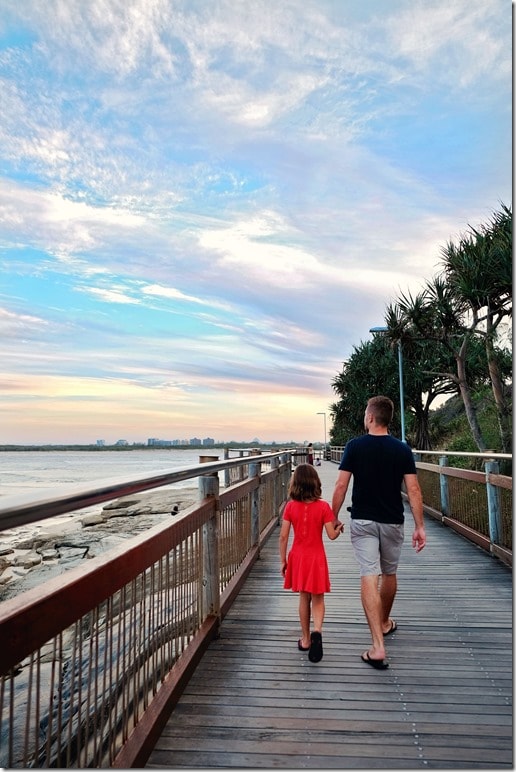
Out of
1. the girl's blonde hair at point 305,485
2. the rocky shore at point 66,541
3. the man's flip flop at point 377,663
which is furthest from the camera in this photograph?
the rocky shore at point 66,541

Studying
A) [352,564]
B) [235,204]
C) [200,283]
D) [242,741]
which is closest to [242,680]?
[242,741]

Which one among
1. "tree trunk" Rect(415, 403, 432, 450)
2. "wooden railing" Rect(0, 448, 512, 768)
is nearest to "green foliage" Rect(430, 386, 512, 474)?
"tree trunk" Rect(415, 403, 432, 450)

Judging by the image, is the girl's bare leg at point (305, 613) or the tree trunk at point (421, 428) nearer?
the girl's bare leg at point (305, 613)

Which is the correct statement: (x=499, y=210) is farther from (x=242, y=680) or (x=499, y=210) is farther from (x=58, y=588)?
(x=58, y=588)

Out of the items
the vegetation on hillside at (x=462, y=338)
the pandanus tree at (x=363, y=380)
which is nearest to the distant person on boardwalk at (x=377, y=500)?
the vegetation on hillside at (x=462, y=338)

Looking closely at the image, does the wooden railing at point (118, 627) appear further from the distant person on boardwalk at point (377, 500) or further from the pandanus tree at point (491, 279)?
the pandanus tree at point (491, 279)

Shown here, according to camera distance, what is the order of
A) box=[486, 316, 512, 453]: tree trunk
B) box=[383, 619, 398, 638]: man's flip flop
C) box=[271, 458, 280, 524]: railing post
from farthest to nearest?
box=[486, 316, 512, 453]: tree trunk < box=[271, 458, 280, 524]: railing post < box=[383, 619, 398, 638]: man's flip flop

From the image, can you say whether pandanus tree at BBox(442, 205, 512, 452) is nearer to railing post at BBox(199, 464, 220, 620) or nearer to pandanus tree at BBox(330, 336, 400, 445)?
railing post at BBox(199, 464, 220, 620)

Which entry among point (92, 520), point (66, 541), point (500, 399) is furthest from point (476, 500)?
point (92, 520)

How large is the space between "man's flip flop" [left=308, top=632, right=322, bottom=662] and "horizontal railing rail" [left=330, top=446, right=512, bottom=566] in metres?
3.26

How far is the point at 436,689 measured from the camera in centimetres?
351

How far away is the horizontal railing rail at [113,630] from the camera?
172cm

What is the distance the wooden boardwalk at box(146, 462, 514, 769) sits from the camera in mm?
2748

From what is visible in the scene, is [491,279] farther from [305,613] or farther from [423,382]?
[423,382]
